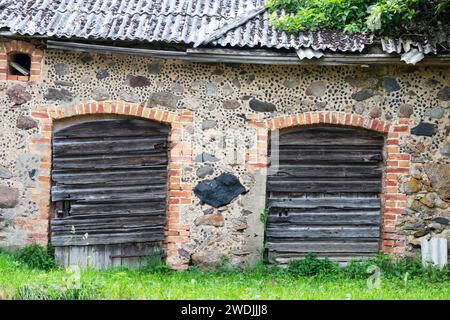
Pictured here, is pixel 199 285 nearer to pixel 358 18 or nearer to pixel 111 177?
pixel 111 177

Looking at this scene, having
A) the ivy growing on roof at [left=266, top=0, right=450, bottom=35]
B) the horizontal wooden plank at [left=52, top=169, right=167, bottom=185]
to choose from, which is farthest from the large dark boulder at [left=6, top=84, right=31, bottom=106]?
the ivy growing on roof at [left=266, top=0, right=450, bottom=35]

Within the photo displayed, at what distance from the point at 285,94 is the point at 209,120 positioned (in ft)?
3.30

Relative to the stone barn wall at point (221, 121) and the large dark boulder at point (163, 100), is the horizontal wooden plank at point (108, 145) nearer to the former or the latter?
the stone barn wall at point (221, 121)

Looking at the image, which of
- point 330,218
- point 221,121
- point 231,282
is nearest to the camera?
point 231,282

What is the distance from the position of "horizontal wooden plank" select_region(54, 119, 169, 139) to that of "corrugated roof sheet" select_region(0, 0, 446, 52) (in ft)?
3.64

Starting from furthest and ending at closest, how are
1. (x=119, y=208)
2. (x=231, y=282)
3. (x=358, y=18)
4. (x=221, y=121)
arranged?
(x=119, y=208) → (x=221, y=121) → (x=358, y=18) → (x=231, y=282)

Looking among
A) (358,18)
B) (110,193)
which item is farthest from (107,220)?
(358,18)

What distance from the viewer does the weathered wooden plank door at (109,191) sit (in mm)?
7883

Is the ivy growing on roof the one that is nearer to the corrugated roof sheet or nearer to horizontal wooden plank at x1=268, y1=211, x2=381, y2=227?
the corrugated roof sheet

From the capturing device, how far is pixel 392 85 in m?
7.90

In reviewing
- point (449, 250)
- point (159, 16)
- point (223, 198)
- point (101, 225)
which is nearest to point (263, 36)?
point (159, 16)

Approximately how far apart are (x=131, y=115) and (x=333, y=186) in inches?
107

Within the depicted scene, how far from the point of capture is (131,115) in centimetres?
785

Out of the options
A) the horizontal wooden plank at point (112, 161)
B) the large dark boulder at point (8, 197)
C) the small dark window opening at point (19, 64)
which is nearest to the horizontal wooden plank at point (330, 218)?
the horizontal wooden plank at point (112, 161)
